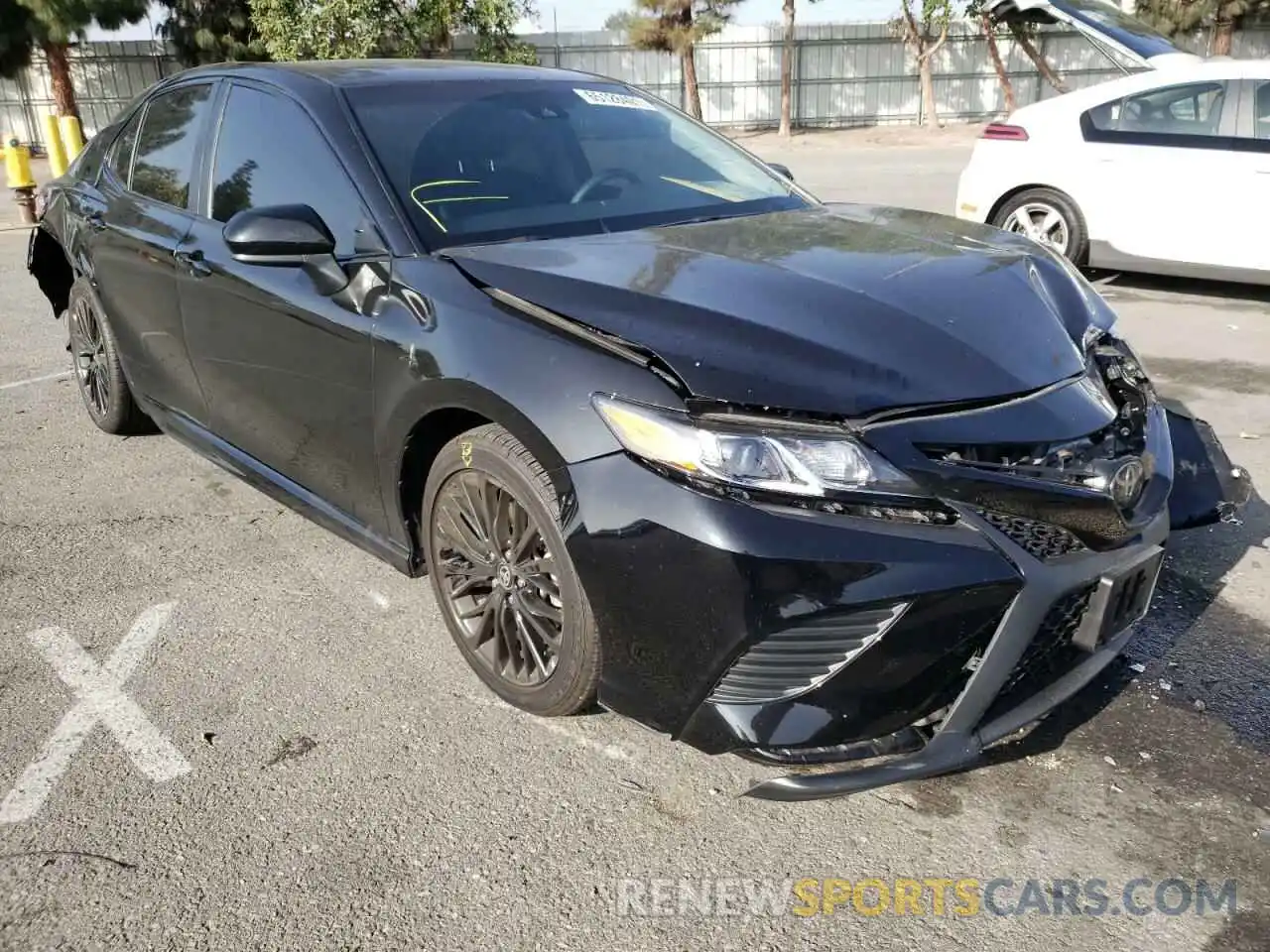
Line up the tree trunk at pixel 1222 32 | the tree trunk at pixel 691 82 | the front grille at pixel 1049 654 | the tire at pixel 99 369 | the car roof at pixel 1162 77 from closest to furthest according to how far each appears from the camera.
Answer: the front grille at pixel 1049 654 < the tire at pixel 99 369 < the car roof at pixel 1162 77 < the tree trunk at pixel 691 82 < the tree trunk at pixel 1222 32

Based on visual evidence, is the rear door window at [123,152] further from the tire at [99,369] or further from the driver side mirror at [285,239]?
the driver side mirror at [285,239]

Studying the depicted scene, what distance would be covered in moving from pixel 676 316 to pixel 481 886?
1280 millimetres

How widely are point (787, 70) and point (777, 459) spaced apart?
29.3 m

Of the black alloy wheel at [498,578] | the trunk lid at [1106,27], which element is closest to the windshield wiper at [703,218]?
the black alloy wheel at [498,578]

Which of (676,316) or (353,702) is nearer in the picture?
(676,316)

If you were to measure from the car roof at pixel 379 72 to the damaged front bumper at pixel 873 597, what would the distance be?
Answer: 5.91 ft

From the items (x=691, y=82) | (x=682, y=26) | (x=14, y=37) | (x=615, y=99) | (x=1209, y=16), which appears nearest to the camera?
(x=615, y=99)

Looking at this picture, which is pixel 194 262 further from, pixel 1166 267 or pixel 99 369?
pixel 1166 267

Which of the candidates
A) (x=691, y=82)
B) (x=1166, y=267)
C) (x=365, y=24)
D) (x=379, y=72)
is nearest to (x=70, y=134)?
(x=365, y=24)

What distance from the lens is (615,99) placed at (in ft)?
12.3

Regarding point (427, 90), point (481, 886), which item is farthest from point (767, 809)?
point (427, 90)

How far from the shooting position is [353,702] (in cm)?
290

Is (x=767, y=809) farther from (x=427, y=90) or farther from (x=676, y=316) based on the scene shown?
(x=427, y=90)

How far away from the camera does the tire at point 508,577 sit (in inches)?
95.0
